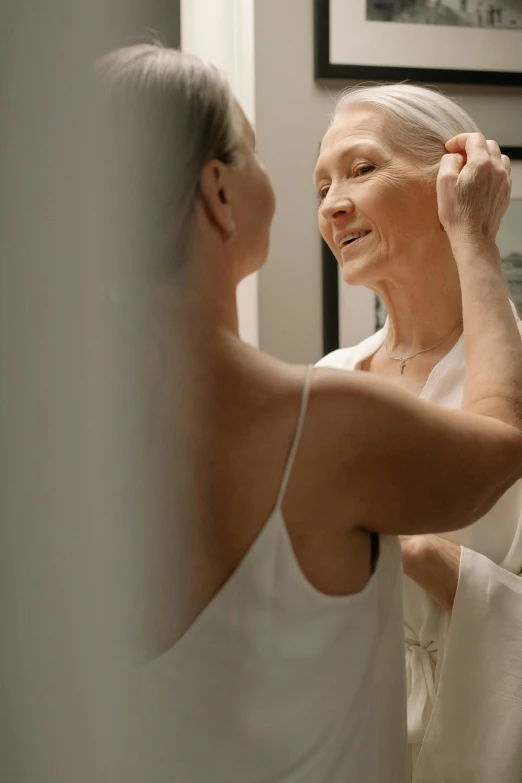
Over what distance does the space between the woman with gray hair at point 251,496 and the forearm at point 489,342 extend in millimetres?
23

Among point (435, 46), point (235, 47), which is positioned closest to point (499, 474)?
point (235, 47)

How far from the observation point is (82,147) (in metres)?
0.29

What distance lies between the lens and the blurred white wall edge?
2.57 ft

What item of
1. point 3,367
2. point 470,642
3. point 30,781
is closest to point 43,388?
point 3,367

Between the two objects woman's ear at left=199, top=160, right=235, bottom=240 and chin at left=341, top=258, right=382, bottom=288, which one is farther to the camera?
chin at left=341, top=258, right=382, bottom=288

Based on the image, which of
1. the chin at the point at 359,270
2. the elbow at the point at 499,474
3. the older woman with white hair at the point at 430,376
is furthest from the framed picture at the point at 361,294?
the elbow at the point at 499,474

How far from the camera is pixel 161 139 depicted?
39 cm

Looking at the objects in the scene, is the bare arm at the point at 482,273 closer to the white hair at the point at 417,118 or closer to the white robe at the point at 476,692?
the white hair at the point at 417,118

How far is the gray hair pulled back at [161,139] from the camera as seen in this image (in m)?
0.33

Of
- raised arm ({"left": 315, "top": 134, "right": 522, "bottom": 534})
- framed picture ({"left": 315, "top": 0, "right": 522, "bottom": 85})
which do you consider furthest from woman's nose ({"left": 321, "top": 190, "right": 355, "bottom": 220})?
framed picture ({"left": 315, "top": 0, "right": 522, "bottom": 85})

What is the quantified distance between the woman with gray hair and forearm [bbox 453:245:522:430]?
0.02 m

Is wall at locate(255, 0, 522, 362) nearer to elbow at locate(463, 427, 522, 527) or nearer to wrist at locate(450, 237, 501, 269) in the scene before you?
wrist at locate(450, 237, 501, 269)

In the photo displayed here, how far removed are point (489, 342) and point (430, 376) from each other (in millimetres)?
286

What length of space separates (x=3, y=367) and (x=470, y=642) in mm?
619
